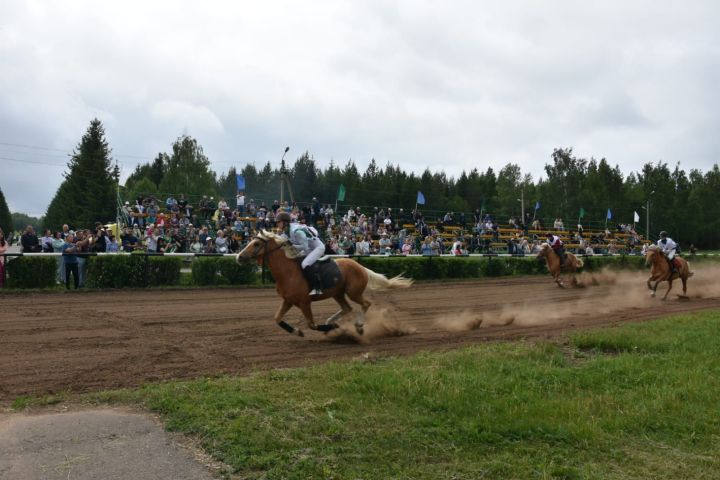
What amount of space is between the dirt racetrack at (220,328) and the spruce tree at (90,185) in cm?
4282

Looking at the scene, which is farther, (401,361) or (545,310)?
(545,310)

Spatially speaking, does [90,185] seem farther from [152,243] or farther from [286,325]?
[286,325]

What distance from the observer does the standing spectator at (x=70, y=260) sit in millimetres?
18156

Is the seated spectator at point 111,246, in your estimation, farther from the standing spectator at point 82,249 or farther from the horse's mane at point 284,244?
the horse's mane at point 284,244

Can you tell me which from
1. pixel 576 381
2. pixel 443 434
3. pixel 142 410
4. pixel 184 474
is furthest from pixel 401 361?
pixel 184 474

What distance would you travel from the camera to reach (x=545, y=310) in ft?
55.3

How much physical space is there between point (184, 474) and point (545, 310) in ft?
45.8

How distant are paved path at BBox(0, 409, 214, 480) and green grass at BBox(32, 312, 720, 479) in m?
0.31

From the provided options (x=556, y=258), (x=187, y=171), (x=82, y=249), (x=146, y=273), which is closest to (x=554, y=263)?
(x=556, y=258)

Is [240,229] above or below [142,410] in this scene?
above

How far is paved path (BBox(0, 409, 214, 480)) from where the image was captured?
15.2 ft

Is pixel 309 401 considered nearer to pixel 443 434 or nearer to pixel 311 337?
pixel 443 434

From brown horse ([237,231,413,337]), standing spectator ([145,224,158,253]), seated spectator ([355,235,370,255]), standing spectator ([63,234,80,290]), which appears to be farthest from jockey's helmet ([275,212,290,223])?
seated spectator ([355,235,370,255])

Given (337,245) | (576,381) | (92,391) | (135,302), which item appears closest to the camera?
(92,391)
